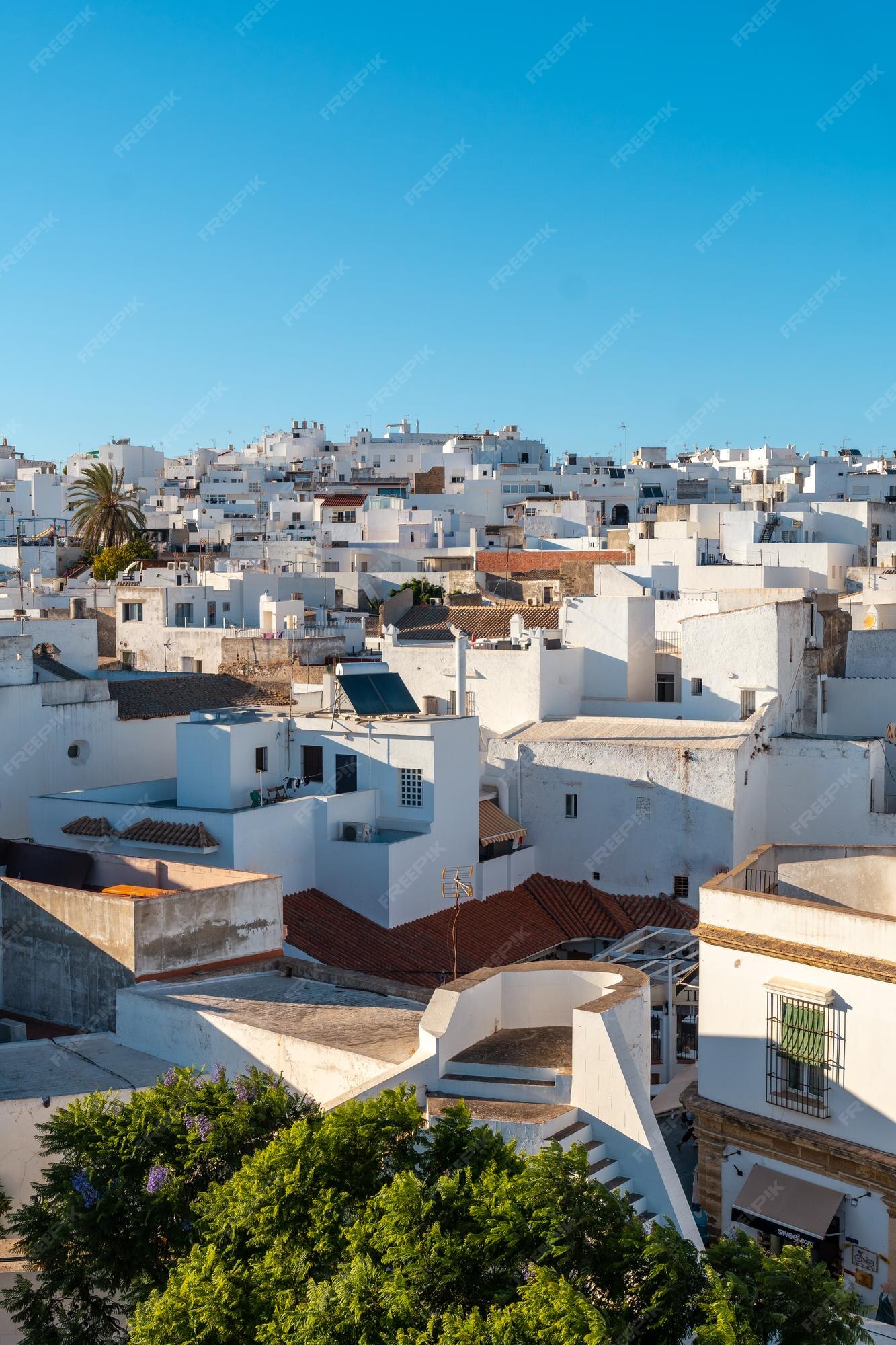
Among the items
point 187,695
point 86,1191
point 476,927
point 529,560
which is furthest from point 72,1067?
point 529,560

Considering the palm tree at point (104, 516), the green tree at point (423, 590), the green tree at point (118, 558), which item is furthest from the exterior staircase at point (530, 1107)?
the palm tree at point (104, 516)

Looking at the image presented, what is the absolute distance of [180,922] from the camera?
17.0m

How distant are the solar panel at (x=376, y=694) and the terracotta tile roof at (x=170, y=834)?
4.10 m

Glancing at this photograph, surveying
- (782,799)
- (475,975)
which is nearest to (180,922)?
(475,975)

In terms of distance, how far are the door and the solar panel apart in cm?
86

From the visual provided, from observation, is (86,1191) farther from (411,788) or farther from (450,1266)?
(411,788)

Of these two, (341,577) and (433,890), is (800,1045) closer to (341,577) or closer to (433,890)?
(433,890)

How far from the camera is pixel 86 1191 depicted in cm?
1155

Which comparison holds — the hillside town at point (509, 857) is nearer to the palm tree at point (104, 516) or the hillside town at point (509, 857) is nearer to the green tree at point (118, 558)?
the green tree at point (118, 558)

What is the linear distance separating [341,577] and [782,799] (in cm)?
2742

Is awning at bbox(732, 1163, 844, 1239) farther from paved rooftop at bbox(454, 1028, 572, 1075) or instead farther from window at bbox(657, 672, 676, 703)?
window at bbox(657, 672, 676, 703)

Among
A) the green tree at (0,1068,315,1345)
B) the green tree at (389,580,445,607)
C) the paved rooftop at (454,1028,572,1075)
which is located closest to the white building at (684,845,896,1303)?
the paved rooftop at (454,1028,572,1075)

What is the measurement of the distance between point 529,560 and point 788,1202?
4052 cm

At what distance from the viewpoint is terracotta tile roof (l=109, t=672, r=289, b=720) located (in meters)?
30.2
